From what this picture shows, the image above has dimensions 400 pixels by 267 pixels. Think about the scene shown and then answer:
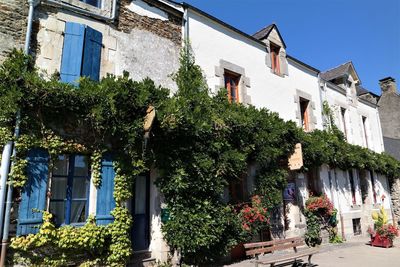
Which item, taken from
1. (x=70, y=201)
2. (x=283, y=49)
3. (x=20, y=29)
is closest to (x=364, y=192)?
(x=283, y=49)

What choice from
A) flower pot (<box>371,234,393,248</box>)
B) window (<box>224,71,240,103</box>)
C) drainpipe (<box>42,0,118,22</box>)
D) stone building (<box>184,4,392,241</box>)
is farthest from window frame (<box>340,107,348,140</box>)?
drainpipe (<box>42,0,118,22</box>)

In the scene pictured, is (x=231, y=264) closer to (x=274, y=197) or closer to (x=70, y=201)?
(x=274, y=197)

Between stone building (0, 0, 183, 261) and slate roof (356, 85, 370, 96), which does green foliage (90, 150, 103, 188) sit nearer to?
stone building (0, 0, 183, 261)

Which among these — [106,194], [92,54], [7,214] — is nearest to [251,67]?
[92,54]

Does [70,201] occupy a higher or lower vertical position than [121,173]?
lower

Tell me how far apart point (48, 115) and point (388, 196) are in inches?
611

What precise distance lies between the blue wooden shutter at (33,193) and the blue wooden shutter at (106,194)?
948 millimetres

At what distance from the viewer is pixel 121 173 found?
6.11 m

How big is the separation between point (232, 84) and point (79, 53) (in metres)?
4.63

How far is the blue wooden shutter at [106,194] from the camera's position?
5.79 metres

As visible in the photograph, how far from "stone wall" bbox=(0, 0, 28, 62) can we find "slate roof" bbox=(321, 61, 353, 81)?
12.2m

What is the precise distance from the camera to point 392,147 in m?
17.7

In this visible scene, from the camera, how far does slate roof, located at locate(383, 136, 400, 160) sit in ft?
56.2

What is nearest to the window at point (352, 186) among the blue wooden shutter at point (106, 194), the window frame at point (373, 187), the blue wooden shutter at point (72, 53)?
the window frame at point (373, 187)
